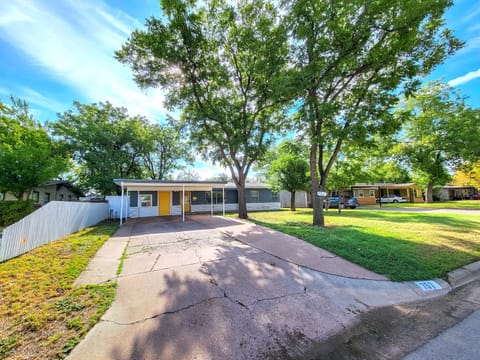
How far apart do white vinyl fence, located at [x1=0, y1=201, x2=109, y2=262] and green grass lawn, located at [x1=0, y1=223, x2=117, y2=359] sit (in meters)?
0.45

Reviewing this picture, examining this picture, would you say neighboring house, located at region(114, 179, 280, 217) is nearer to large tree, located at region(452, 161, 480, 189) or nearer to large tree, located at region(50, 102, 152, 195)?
large tree, located at region(50, 102, 152, 195)

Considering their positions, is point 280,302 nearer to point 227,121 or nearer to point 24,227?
point 24,227

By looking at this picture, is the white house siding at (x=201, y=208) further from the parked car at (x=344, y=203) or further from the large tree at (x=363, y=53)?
the large tree at (x=363, y=53)

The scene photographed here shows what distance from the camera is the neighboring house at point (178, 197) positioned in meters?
13.2

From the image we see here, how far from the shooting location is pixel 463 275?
3947 millimetres

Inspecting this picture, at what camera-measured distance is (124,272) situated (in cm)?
406

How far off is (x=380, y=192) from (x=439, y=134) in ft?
32.4

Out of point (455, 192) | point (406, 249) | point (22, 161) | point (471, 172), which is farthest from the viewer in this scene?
point (455, 192)

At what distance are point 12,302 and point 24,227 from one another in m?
3.34

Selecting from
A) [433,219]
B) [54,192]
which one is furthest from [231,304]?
[54,192]

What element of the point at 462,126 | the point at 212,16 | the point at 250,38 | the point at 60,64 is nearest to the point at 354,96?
the point at 250,38

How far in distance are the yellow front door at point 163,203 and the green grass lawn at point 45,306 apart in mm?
10829

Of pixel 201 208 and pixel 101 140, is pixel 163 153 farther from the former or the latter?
pixel 201 208

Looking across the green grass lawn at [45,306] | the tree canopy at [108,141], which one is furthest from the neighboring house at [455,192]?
the green grass lawn at [45,306]
